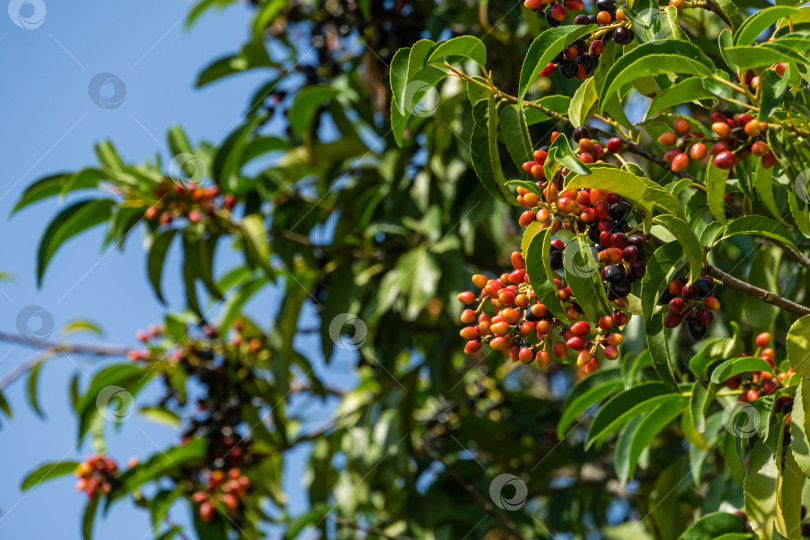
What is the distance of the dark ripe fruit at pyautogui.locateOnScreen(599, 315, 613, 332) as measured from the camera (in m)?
1.10

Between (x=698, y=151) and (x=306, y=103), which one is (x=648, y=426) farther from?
(x=306, y=103)

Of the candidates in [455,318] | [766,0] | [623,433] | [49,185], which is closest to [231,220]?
[49,185]

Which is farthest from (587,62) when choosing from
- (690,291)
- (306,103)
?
(306,103)

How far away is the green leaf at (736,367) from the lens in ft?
4.25

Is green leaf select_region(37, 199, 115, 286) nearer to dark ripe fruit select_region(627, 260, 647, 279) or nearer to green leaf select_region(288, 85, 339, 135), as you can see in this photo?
green leaf select_region(288, 85, 339, 135)

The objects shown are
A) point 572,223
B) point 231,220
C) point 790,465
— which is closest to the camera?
point 572,223

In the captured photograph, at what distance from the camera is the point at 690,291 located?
112 centimetres

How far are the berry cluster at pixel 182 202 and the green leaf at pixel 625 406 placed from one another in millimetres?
1481

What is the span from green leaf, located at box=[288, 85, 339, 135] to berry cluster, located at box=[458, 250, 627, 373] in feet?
5.44

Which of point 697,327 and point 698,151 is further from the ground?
point 698,151

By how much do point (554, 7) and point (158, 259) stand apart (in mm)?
1704

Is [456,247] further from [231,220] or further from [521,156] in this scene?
[521,156]

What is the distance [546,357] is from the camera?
1146 millimetres

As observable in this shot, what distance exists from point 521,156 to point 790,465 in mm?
614
